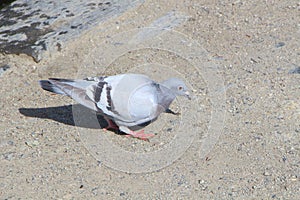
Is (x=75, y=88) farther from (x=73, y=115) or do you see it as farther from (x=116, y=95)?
(x=73, y=115)

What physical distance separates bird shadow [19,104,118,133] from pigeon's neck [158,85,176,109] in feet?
2.63

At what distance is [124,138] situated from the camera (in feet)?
21.9

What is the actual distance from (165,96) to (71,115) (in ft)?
4.05

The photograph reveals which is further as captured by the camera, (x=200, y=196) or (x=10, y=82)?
(x=10, y=82)

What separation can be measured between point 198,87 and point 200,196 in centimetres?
197

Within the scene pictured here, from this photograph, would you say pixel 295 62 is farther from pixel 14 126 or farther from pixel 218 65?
pixel 14 126

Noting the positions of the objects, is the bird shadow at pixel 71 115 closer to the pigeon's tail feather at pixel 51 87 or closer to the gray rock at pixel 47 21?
the pigeon's tail feather at pixel 51 87

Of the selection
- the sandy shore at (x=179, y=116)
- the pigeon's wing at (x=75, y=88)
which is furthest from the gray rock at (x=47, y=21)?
the pigeon's wing at (x=75, y=88)

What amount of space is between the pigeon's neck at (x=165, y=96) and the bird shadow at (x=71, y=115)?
0.80 meters

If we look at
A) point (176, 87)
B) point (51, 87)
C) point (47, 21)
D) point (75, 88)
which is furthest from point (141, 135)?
point (47, 21)

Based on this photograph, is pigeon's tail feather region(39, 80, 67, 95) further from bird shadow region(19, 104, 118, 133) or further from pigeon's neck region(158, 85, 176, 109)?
pigeon's neck region(158, 85, 176, 109)

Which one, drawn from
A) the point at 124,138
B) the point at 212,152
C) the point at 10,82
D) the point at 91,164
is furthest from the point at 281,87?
the point at 10,82

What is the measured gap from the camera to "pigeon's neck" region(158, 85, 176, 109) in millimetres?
6504

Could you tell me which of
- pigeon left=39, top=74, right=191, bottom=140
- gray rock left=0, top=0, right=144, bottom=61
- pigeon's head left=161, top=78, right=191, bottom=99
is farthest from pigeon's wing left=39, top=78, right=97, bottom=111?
gray rock left=0, top=0, right=144, bottom=61
